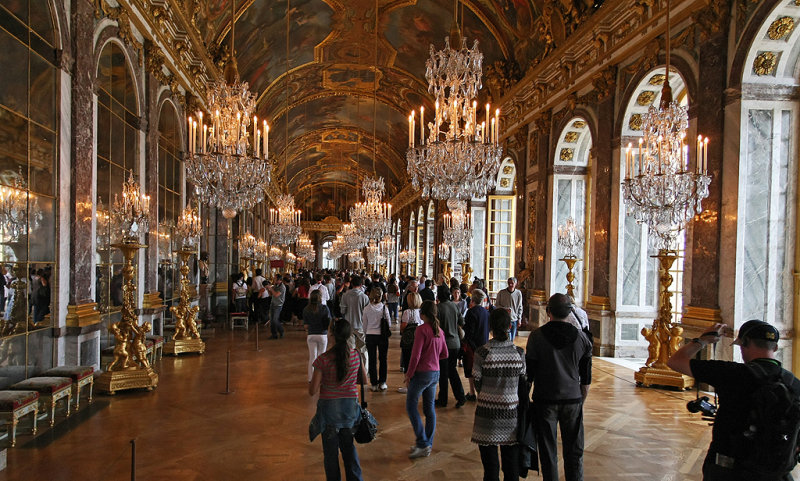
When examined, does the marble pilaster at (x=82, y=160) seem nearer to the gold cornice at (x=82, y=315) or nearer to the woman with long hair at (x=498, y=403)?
the gold cornice at (x=82, y=315)

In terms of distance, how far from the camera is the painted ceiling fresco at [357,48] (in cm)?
1444

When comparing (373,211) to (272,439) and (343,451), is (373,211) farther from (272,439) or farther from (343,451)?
(343,451)

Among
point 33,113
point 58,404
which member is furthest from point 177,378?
point 33,113

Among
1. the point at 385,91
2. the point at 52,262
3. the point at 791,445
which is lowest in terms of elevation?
the point at 791,445

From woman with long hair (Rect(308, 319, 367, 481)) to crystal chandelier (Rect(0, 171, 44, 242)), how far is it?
14.6ft

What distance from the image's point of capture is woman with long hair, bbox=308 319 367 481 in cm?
375

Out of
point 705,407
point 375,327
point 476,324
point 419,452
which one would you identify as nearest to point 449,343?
point 476,324

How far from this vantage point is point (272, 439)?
5.41 metres

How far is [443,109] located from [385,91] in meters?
18.3

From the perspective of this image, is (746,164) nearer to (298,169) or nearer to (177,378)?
(177,378)

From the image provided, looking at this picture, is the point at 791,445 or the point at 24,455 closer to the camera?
the point at 791,445

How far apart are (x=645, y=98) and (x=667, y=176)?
148 inches

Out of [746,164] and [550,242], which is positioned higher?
[746,164]

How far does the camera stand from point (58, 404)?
636cm
